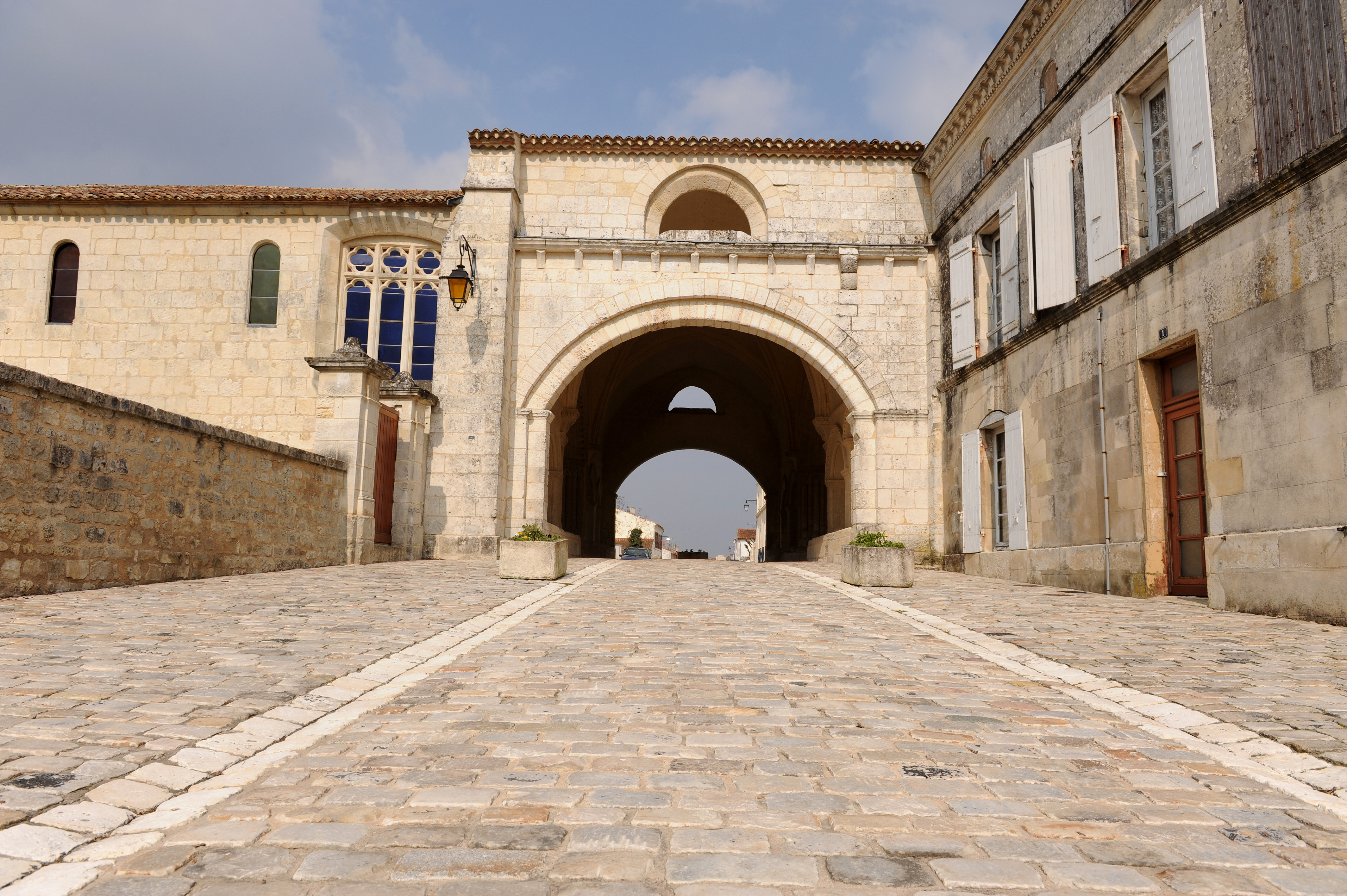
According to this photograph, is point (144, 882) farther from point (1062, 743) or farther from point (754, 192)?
point (754, 192)

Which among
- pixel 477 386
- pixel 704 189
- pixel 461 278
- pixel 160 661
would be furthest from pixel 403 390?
pixel 160 661

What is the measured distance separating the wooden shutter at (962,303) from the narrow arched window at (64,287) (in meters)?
15.5

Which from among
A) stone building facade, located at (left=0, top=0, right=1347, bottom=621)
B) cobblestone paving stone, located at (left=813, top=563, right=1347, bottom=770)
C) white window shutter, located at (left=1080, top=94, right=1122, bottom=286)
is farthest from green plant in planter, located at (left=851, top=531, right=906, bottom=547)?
white window shutter, located at (left=1080, top=94, right=1122, bottom=286)

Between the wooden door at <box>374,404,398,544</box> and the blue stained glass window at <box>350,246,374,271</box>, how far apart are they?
13.0 ft

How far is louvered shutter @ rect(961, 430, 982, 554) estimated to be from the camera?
44.2ft

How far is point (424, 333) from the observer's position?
16.3 meters

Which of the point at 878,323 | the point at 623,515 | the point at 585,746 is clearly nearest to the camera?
the point at 585,746

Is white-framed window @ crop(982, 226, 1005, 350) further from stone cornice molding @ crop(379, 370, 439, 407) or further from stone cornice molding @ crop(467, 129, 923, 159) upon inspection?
stone cornice molding @ crop(379, 370, 439, 407)

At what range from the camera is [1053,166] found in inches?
447

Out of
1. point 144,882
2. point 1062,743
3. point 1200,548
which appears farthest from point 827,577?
point 144,882

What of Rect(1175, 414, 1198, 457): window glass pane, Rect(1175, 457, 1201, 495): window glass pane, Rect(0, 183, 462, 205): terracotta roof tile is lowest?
Rect(1175, 457, 1201, 495): window glass pane

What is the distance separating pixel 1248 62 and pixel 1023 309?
15.3ft

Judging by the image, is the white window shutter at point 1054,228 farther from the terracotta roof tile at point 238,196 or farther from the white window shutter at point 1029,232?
the terracotta roof tile at point 238,196

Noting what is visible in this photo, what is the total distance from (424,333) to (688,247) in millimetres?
5089
